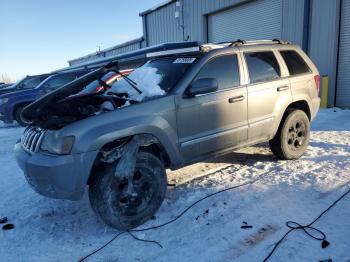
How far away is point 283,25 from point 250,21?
5.65ft

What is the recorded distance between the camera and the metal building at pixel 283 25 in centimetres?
1062

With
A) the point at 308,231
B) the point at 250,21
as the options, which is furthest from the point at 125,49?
the point at 308,231

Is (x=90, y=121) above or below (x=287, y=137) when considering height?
above

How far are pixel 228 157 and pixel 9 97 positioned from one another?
819 cm

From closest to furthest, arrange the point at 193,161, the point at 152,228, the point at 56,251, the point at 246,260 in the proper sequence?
the point at 246,260 < the point at 56,251 < the point at 152,228 < the point at 193,161

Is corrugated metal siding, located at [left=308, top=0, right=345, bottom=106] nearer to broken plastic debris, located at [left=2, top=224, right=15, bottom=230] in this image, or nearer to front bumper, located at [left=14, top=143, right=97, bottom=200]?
front bumper, located at [left=14, top=143, right=97, bottom=200]

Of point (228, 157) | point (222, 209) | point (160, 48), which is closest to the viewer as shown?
point (222, 209)

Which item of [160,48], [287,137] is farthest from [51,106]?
[160,48]

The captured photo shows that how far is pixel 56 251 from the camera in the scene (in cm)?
314

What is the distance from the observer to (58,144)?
315cm

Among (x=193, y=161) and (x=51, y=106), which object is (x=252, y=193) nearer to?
(x=193, y=161)

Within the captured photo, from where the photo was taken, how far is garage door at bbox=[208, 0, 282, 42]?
1255 centimetres

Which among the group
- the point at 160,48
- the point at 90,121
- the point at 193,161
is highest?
the point at 160,48

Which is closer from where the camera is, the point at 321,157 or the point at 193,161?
the point at 193,161
